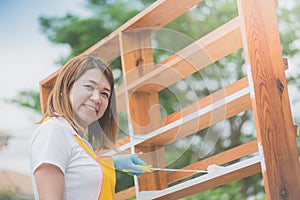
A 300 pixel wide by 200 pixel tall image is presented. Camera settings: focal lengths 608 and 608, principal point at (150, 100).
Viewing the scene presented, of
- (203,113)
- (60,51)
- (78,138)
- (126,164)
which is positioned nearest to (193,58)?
(203,113)

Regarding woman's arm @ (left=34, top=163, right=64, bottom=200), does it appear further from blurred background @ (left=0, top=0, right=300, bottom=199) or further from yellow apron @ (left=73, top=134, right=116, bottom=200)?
blurred background @ (left=0, top=0, right=300, bottom=199)

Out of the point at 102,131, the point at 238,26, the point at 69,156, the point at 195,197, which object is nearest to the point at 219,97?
the point at 238,26

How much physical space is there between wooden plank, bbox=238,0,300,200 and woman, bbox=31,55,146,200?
1.21 ft

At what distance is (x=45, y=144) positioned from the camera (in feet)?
4.65

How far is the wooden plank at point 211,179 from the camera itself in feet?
5.75

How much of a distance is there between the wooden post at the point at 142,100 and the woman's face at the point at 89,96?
274 millimetres

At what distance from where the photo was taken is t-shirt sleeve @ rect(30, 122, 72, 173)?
55.1 inches

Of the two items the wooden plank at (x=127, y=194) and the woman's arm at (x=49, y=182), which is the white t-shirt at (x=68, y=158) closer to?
the woman's arm at (x=49, y=182)

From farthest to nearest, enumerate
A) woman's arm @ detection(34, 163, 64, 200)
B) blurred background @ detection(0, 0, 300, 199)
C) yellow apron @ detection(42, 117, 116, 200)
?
blurred background @ detection(0, 0, 300, 199) → yellow apron @ detection(42, 117, 116, 200) → woman's arm @ detection(34, 163, 64, 200)

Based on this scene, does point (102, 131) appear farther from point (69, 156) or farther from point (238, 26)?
point (238, 26)

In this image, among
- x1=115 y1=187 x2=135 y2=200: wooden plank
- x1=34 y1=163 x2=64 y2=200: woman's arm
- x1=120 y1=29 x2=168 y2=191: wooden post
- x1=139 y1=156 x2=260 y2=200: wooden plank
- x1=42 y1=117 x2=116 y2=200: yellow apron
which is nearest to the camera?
x1=34 y1=163 x2=64 y2=200: woman's arm

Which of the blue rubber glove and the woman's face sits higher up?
the woman's face

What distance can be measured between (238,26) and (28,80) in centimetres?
339

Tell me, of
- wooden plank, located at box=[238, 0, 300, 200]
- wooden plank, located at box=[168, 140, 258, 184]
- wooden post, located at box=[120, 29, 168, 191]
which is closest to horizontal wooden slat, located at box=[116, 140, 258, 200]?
wooden plank, located at box=[168, 140, 258, 184]
